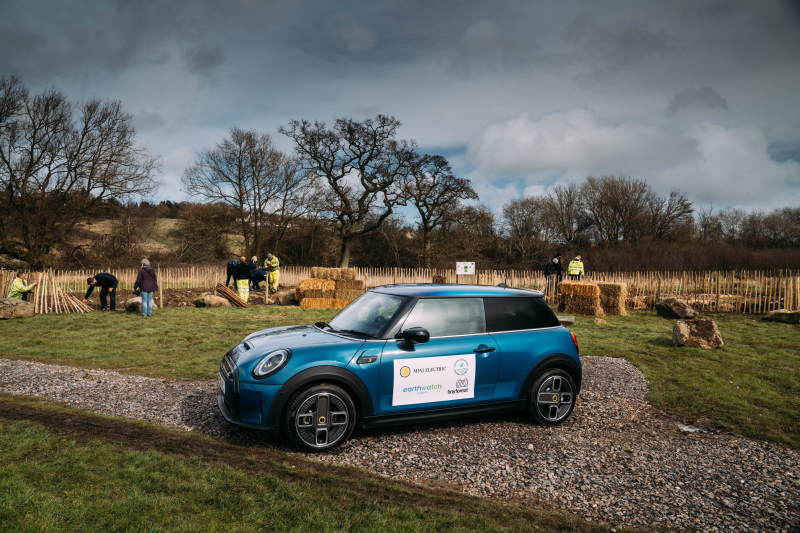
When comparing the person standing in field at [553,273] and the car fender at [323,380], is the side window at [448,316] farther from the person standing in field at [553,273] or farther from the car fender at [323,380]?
the person standing in field at [553,273]

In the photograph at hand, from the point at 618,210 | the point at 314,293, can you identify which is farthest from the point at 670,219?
the point at 314,293

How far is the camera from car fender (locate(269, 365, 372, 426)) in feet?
16.4

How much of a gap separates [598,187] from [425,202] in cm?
2225

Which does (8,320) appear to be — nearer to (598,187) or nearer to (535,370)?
(535,370)

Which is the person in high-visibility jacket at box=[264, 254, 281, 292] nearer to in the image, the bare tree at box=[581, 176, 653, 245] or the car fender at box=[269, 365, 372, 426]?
the car fender at box=[269, 365, 372, 426]

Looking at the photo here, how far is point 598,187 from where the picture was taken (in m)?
56.8

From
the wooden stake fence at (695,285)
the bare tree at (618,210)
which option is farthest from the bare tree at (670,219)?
the wooden stake fence at (695,285)

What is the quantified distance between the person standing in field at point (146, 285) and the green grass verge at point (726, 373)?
13696 millimetres

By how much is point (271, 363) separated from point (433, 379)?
176cm

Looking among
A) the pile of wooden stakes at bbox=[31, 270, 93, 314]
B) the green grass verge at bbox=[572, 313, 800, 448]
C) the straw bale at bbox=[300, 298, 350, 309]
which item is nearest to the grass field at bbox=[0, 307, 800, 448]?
the green grass verge at bbox=[572, 313, 800, 448]

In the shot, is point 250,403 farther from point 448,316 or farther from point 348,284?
point 348,284

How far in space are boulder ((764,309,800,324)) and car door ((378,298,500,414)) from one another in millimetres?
16308

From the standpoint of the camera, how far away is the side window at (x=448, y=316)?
5793 mm

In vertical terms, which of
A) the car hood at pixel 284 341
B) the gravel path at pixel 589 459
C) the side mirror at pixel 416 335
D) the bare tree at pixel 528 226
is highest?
the bare tree at pixel 528 226
